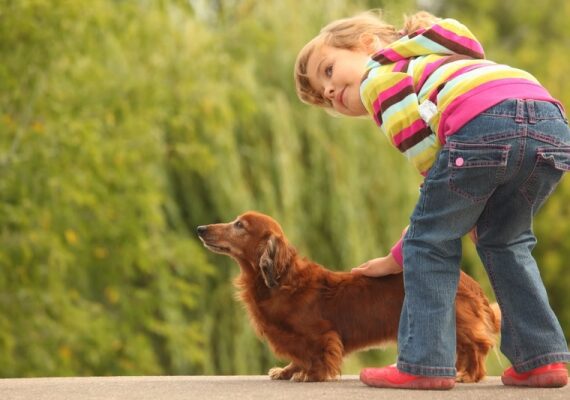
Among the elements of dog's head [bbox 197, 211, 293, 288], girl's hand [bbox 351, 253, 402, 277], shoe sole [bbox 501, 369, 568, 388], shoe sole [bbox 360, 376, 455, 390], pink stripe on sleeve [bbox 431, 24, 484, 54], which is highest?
pink stripe on sleeve [bbox 431, 24, 484, 54]

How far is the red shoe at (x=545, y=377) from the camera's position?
4562 mm

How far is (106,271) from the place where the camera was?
10.0 meters

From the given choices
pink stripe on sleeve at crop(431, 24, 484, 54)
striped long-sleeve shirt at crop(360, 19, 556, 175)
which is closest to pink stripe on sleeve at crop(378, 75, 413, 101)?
striped long-sleeve shirt at crop(360, 19, 556, 175)

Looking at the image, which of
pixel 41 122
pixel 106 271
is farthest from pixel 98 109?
pixel 106 271

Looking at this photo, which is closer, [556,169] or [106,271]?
[556,169]

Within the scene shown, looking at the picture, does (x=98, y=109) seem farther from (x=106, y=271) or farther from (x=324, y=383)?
(x=324, y=383)

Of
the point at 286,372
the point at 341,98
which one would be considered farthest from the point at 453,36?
the point at 286,372

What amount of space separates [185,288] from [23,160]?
1.60m

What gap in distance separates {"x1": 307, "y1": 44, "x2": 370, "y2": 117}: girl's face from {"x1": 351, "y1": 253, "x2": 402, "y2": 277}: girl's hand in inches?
24.1

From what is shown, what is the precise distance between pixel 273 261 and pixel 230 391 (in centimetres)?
89

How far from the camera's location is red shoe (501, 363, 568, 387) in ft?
15.0

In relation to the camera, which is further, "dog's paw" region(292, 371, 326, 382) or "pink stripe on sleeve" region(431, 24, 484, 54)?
"dog's paw" region(292, 371, 326, 382)

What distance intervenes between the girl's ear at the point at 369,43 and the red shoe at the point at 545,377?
144 centimetres

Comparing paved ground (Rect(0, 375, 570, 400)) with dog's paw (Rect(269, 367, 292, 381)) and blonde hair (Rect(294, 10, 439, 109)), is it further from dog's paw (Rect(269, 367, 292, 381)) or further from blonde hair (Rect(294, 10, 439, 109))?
blonde hair (Rect(294, 10, 439, 109))
